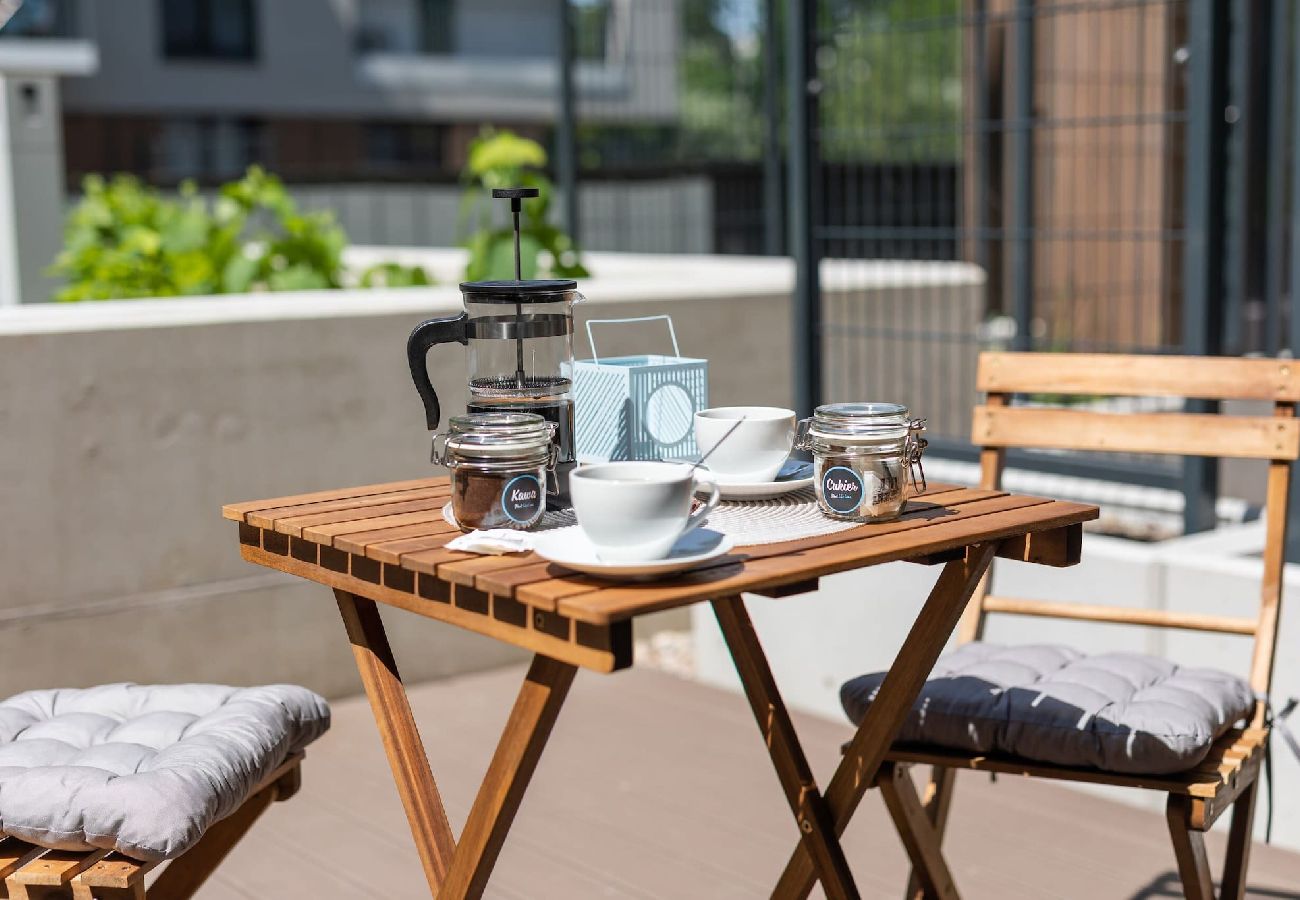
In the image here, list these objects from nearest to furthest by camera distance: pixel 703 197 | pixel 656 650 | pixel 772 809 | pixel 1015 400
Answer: pixel 772 809
pixel 656 650
pixel 1015 400
pixel 703 197

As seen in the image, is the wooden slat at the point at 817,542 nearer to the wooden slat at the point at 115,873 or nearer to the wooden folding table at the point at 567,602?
the wooden folding table at the point at 567,602

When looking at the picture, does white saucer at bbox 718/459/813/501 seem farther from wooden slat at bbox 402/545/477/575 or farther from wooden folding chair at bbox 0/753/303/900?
wooden folding chair at bbox 0/753/303/900

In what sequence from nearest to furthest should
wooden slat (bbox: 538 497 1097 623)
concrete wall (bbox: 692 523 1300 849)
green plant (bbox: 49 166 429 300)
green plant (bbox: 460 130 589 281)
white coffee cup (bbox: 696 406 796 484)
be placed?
1. wooden slat (bbox: 538 497 1097 623)
2. white coffee cup (bbox: 696 406 796 484)
3. concrete wall (bbox: 692 523 1300 849)
4. green plant (bbox: 460 130 589 281)
5. green plant (bbox: 49 166 429 300)

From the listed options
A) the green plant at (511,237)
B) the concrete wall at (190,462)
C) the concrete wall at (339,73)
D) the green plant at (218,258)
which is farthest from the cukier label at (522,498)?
the concrete wall at (339,73)

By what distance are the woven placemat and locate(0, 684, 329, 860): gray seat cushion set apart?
16.0 inches

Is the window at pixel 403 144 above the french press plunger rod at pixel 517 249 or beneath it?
above

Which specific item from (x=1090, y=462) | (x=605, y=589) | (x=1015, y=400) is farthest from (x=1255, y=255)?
(x=605, y=589)

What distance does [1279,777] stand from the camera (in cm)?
295

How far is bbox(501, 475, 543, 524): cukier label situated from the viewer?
1.82 metres

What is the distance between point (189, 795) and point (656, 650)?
261 centimetres

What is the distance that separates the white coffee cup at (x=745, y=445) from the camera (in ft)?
6.41

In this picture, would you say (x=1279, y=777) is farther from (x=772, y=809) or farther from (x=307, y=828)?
(x=307, y=828)

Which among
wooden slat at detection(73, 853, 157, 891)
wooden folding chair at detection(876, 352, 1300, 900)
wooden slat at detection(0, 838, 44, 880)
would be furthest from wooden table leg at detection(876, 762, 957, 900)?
wooden slat at detection(0, 838, 44, 880)

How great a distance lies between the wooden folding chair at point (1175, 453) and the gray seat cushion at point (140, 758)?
819mm
